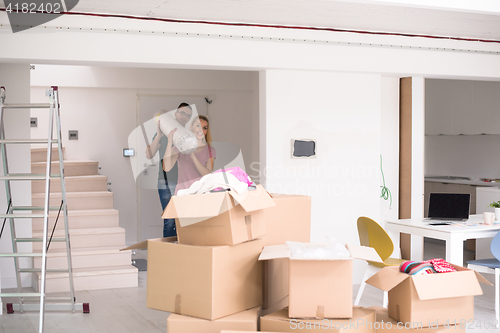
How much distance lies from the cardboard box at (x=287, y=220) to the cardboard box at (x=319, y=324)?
537 millimetres

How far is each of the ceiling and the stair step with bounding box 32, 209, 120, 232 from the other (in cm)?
238

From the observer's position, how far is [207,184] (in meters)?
2.64

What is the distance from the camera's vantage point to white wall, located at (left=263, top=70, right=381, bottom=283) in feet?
15.0

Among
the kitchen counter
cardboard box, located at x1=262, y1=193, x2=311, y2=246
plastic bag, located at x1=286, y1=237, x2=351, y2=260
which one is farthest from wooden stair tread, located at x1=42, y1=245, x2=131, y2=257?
the kitchen counter

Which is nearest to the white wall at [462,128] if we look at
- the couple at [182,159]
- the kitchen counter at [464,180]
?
the kitchen counter at [464,180]

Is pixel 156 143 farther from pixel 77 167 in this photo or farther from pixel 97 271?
pixel 77 167

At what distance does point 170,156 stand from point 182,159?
0.11 meters

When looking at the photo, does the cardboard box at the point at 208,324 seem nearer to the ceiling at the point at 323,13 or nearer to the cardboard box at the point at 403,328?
the cardboard box at the point at 403,328

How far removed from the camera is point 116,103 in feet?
22.1

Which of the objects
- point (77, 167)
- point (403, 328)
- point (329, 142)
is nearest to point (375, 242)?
point (329, 142)

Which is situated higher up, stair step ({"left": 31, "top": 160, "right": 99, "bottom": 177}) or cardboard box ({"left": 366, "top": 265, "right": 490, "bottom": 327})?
stair step ({"left": 31, "top": 160, "right": 99, "bottom": 177})

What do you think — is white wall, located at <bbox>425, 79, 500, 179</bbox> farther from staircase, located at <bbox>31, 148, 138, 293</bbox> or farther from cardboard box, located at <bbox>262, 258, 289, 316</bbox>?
cardboard box, located at <bbox>262, 258, 289, 316</bbox>

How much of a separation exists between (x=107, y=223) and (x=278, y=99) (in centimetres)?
245

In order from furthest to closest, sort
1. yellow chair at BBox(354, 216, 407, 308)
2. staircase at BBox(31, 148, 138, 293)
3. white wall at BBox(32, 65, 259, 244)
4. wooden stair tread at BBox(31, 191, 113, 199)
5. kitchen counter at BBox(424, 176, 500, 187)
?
kitchen counter at BBox(424, 176, 500, 187) < white wall at BBox(32, 65, 259, 244) < wooden stair tread at BBox(31, 191, 113, 199) < staircase at BBox(31, 148, 138, 293) < yellow chair at BBox(354, 216, 407, 308)
